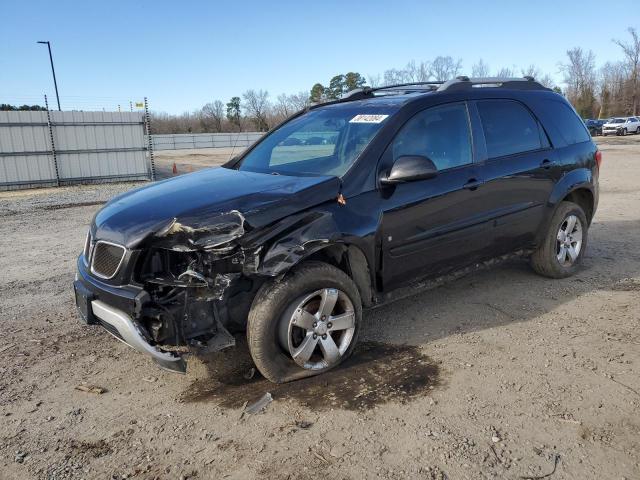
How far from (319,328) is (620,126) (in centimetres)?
4761

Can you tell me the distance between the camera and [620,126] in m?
42.3

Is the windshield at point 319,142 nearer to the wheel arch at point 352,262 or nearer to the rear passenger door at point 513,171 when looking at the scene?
the wheel arch at point 352,262

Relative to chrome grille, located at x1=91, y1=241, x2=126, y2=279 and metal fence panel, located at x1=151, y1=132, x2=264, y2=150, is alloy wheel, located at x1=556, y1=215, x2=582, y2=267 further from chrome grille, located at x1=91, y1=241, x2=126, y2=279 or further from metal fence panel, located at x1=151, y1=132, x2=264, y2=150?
metal fence panel, located at x1=151, y1=132, x2=264, y2=150

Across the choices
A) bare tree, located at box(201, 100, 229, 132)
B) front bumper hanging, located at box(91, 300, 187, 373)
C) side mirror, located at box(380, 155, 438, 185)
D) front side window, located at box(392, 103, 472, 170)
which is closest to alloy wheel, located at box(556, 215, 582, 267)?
front side window, located at box(392, 103, 472, 170)

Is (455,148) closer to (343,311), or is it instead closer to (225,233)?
(343,311)

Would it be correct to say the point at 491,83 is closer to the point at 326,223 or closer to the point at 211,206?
the point at 326,223

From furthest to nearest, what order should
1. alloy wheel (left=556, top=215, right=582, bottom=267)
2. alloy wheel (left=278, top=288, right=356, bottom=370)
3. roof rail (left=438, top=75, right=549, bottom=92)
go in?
alloy wheel (left=556, top=215, right=582, bottom=267) → roof rail (left=438, top=75, right=549, bottom=92) → alloy wheel (left=278, top=288, right=356, bottom=370)

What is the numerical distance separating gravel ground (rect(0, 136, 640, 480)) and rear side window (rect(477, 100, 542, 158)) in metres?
1.41

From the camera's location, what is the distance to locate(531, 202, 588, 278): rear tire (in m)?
5.04

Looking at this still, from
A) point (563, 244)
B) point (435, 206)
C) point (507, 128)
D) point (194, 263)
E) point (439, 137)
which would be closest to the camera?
point (194, 263)

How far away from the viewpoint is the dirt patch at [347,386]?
3.17 metres

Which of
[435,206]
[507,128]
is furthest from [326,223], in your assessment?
[507,128]

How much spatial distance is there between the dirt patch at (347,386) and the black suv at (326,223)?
132 mm

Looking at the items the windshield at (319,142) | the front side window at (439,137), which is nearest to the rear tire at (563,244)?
the front side window at (439,137)
